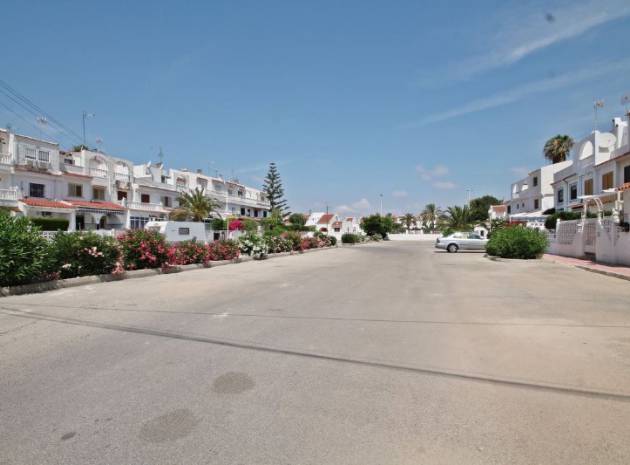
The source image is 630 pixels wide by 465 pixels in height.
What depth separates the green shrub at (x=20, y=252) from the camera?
28.1ft

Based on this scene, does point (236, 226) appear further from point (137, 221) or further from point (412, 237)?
point (412, 237)

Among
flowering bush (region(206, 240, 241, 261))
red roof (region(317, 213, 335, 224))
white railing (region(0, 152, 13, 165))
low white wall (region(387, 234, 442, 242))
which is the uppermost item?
white railing (region(0, 152, 13, 165))

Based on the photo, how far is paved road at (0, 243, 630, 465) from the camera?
2791mm

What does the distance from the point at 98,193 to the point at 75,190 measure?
338 cm

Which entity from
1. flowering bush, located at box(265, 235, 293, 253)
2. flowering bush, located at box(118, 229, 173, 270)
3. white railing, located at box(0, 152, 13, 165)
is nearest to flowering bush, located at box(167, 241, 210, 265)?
flowering bush, located at box(118, 229, 173, 270)

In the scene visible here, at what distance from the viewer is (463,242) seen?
31.3 meters

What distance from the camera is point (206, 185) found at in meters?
64.0

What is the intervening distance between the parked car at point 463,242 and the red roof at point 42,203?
1351 inches

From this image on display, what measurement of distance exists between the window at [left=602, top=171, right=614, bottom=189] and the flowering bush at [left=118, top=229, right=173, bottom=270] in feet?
107

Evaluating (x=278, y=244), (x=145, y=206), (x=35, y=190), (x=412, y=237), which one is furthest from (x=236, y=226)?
(x=412, y=237)

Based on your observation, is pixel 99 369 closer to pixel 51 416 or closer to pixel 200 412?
pixel 51 416

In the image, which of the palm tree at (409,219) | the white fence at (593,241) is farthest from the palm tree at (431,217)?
the white fence at (593,241)

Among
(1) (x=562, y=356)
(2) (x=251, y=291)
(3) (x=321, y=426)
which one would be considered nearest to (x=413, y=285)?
(2) (x=251, y=291)

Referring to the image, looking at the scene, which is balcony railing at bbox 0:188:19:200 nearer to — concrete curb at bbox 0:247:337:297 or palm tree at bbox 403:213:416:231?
concrete curb at bbox 0:247:337:297
